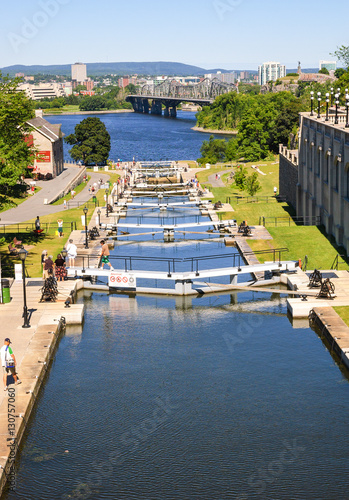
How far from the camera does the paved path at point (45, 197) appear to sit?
64.3 metres

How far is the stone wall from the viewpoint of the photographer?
69425mm

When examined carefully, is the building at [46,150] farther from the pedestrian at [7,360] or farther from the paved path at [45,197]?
the pedestrian at [7,360]

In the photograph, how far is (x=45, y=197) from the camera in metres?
77.5

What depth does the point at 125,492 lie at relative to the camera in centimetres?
1942

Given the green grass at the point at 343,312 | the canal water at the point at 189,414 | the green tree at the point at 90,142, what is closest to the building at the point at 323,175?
the green grass at the point at 343,312

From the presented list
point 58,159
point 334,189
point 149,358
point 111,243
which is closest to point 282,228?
point 334,189

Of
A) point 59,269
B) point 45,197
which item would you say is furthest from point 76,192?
point 59,269

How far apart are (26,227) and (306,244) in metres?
22.7

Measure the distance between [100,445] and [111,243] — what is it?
110 feet

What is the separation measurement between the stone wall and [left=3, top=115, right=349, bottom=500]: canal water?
35273 millimetres

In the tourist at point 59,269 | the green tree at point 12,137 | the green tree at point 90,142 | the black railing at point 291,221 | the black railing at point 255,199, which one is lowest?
the black railing at point 255,199

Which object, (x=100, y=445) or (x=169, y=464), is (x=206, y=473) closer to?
(x=169, y=464)

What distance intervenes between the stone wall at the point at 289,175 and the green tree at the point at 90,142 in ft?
160

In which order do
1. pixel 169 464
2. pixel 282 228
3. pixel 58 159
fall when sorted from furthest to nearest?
pixel 58 159
pixel 282 228
pixel 169 464
